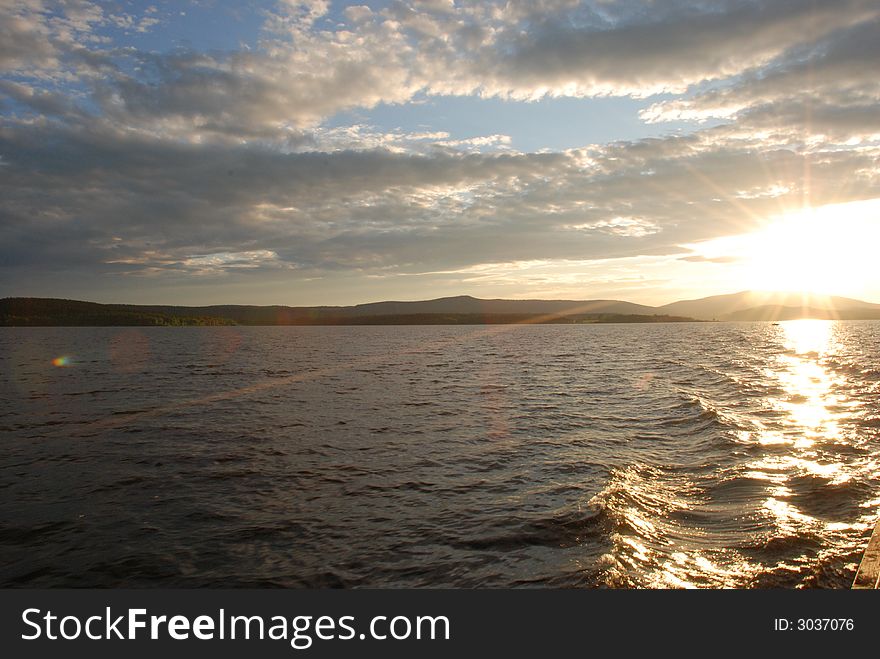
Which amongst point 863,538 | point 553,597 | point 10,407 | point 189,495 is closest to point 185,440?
point 189,495

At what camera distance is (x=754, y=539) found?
11.6 m

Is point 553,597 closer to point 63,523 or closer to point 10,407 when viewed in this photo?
point 63,523

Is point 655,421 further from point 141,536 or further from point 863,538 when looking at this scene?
point 141,536

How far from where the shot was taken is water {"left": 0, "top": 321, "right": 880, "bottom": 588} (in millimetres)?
10492

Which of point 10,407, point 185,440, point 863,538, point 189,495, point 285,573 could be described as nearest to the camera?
point 285,573

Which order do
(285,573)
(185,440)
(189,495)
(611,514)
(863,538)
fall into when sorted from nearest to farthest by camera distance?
(285,573) < (863,538) < (611,514) < (189,495) < (185,440)

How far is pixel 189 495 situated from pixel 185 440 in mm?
8415

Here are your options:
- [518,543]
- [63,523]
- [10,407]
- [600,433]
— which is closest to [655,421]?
[600,433]

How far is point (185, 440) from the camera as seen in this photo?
23.1 metres

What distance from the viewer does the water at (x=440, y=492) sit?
10492 mm

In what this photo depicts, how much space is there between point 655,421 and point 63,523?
24774mm

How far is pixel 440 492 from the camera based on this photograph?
1544 centimetres

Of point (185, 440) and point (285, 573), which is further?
point (185, 440)

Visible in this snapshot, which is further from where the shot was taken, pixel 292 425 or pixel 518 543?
pixel 292 425
